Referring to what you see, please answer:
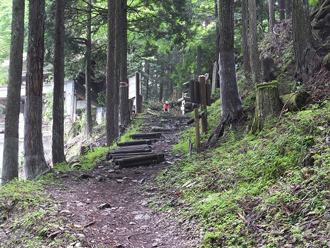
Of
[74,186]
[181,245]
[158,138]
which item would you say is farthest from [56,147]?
[181,245]

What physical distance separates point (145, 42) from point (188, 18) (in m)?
3.70

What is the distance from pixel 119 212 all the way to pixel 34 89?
196 inches

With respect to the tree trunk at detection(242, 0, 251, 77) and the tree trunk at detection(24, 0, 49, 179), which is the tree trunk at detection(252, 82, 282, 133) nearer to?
the tree trunk at detection(24, 0, 49, 179)

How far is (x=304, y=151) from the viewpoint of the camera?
5.12 m

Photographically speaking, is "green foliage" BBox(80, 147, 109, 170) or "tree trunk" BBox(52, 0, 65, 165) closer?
"tree trunk" BBox(52, 0, 65, 165)

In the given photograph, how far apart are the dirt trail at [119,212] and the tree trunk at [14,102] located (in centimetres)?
206

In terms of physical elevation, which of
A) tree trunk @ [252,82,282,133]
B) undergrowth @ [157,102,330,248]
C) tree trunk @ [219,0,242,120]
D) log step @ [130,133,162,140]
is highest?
tree trunk @ [219,0,242,120]

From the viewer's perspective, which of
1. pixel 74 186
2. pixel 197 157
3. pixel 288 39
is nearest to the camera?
pixel 74 186

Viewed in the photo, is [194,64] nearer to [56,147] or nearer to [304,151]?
[56,147]

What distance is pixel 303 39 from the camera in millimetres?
9234

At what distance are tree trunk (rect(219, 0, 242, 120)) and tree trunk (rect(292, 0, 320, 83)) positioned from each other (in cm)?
202

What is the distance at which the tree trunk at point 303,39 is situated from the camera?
9.06 m

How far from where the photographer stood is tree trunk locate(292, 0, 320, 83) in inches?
357

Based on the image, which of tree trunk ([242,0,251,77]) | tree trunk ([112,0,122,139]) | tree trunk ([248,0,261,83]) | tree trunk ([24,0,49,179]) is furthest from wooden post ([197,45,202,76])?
tree trunk ([24,0,49,179])
